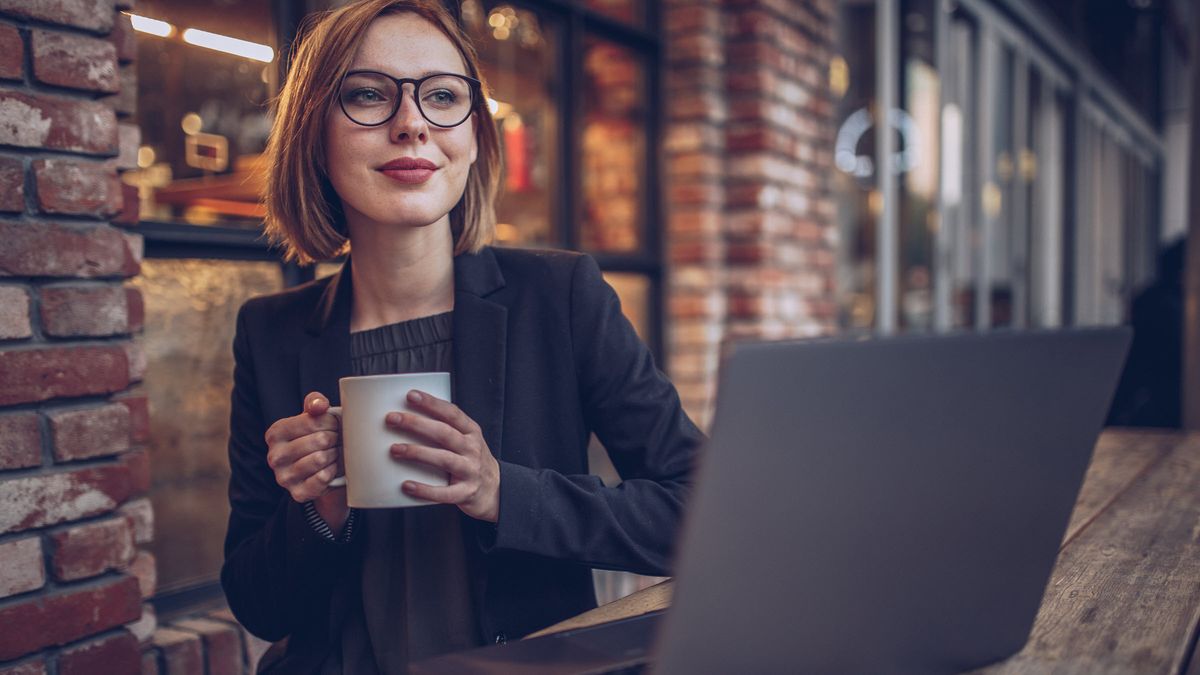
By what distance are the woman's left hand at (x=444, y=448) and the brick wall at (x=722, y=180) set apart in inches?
87.9

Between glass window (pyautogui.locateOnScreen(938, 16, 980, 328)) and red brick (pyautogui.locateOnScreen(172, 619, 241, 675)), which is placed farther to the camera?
glass window (pyautogui.locateOnScreen(938, 16, 980, 328))

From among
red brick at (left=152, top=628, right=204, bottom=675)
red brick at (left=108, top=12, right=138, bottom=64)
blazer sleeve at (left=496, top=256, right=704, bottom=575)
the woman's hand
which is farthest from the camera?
red brick at (left=152, top=628, right=204, bottom=675)

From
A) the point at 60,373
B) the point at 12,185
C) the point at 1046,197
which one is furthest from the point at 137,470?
the point at 1046,197

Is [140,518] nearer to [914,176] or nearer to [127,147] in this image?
[127,147]

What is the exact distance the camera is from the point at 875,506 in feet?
1.98

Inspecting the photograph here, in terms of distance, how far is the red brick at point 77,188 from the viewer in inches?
49.0

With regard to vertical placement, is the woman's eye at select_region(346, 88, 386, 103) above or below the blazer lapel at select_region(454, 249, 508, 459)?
above

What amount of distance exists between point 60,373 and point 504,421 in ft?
1.88

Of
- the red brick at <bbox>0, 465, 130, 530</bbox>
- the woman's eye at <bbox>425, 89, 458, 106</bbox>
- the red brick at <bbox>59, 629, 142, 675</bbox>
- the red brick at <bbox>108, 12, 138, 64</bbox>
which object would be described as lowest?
the red brick at <bbox>59, 629, 142, 675</bbox>

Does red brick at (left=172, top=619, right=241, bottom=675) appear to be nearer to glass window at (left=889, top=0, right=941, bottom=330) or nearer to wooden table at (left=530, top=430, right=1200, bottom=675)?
wooden table at (left=530, top=430, right=1200, bottom=675)

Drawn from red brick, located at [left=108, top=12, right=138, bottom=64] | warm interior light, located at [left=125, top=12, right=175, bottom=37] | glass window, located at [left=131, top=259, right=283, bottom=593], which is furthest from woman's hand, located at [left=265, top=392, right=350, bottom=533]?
warm interior light, located at [left=125, top=12, right=175, bottom=37]

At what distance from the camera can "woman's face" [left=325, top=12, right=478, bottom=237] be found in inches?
46.0

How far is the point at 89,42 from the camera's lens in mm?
1298

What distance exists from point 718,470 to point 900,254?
420 cm
